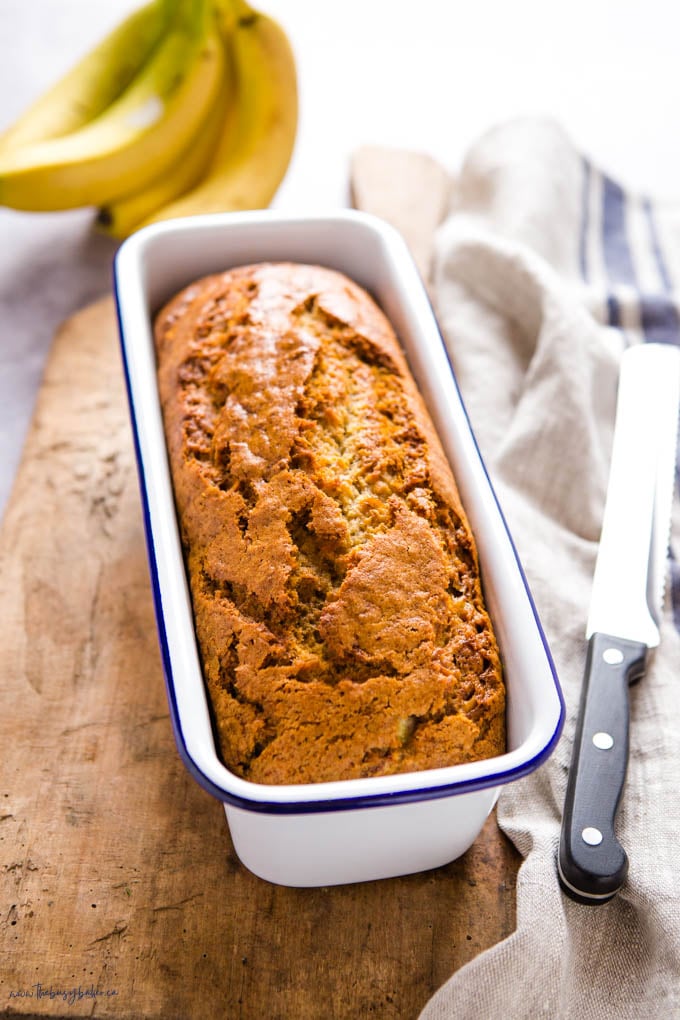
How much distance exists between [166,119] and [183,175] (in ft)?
0.71

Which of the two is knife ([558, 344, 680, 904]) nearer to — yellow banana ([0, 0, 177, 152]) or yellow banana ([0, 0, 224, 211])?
yellow banana ([0, 0, 224, 211])

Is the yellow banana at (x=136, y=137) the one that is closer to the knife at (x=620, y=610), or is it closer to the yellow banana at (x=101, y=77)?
the yellow banana at (x=101, y=77)

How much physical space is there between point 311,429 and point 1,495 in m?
0.99

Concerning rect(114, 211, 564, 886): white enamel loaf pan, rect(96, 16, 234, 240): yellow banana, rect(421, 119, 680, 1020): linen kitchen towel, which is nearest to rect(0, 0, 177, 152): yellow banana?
rect(96, 16, 234, 240): yellow banana

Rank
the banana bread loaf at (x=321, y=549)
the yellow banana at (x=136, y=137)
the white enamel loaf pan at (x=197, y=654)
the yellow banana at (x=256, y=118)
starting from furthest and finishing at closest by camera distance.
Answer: the yellow banana at (x=256, y=118), the yellow banana at (x=136, y=137), the banana bread loaf at (x=321, y=549), the white enamel loaf pan at (x=197, y=654)

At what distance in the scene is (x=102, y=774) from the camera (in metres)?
1.68

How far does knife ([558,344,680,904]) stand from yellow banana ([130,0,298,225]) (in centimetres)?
103

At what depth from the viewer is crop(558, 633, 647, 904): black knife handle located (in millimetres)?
1456

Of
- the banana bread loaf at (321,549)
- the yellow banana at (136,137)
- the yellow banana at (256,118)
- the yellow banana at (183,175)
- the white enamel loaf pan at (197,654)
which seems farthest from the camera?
the yellow banana at (183,175)

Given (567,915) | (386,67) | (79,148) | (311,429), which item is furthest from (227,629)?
(386,67)

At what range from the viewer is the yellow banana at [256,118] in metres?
2.43

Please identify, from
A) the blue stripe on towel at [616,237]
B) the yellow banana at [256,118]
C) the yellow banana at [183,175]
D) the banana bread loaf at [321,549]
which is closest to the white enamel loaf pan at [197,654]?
the banana bread loaf at [321,549]

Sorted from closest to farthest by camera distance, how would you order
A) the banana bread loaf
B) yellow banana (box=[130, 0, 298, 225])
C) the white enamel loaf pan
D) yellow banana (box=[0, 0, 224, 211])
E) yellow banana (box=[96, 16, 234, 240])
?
the white enamel loaf pan, the banana bread loaf, yellow banana (box=[0, 0, 224, 211]), yellow banana (box=[130, 0, 298, 225]), yellow banana (box=[96, 16, 234, 240])

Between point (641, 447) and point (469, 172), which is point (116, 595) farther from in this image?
point (469, 172)
